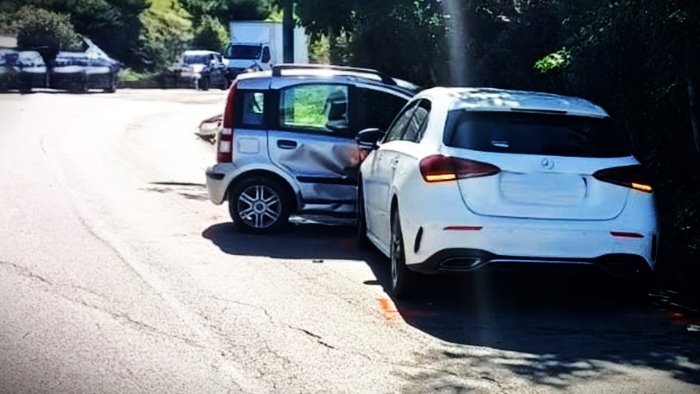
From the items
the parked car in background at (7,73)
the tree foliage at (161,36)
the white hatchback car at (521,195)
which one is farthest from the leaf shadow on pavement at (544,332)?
the tree foliage at (161,36)

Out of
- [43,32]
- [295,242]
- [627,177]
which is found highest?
[43,32]

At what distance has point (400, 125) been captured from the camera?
33.3 feet

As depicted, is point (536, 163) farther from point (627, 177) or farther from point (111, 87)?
point (111, 87)

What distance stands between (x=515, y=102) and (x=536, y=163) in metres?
0.77

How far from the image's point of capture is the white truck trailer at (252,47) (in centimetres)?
5331

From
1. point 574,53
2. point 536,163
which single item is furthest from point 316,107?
point 536,163

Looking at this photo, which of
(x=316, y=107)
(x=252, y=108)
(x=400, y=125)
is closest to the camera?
(x=400, y=125)

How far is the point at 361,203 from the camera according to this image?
11141 mm

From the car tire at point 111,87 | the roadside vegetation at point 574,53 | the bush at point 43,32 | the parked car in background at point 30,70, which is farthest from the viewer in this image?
the bush at point 43,32

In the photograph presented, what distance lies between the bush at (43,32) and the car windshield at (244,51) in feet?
25.3

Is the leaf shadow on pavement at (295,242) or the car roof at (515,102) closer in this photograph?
the car roof at (515,102)

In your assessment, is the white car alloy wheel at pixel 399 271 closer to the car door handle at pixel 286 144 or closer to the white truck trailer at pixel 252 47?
the car door handle at pixel 286 144

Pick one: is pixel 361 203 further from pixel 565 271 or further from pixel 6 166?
pixel 6 166

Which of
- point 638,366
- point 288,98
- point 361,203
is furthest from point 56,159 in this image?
point 638,366
